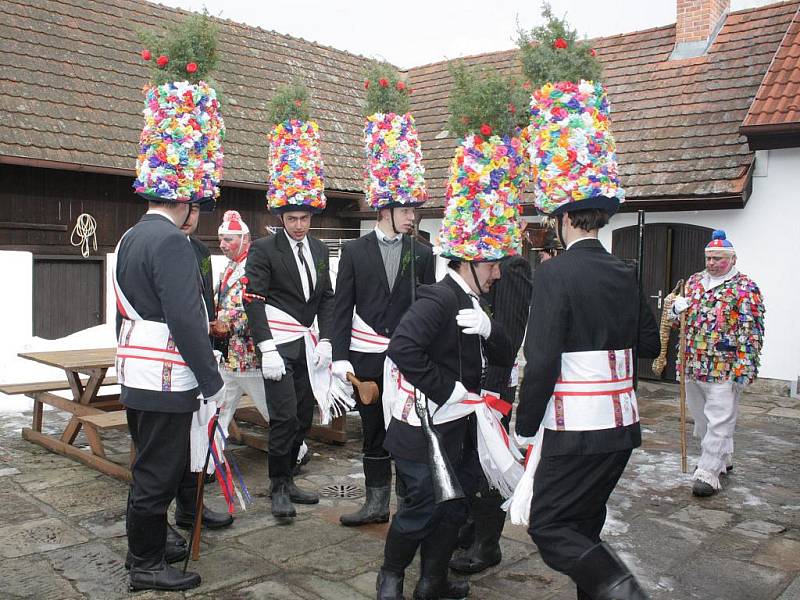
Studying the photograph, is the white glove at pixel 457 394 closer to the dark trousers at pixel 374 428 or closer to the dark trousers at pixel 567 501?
the dark trousers at pixel 567 501

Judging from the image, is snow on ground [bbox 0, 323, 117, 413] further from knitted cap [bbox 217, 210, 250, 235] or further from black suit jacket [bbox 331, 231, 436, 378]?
black suit jacket [bbox 331, 231, 436, 378]

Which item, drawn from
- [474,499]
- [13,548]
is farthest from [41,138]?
[474,499]

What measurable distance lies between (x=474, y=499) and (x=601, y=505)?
1.05 m

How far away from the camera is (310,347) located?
5.03 meters

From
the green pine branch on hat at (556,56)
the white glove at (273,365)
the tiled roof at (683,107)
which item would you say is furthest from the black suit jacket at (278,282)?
the tiled roof at (683,107)

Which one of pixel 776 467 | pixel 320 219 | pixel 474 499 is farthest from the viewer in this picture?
pixel 320 219

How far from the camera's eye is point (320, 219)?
13.3 metres

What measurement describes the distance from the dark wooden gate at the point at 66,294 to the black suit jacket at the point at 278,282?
238 inches

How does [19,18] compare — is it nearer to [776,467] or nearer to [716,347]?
[716,347]

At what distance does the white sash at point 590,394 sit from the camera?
2863mm

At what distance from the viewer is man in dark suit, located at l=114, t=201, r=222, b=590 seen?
3418mm

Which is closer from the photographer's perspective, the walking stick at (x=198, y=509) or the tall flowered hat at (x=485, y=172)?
the tall flowered hat at (x=485, y=172)

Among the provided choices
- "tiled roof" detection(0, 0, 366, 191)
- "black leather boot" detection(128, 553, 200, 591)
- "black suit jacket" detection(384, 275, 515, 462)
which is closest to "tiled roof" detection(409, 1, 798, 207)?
"tiled roof" detection(0, 0, 366, 191)

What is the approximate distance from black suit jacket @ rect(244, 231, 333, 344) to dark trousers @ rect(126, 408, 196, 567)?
1271 mm
